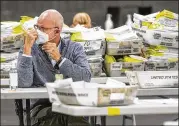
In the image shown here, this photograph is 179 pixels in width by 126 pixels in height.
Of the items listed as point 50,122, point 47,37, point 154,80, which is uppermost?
point 47,37

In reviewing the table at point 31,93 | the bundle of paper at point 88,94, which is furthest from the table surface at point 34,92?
the bundle of paper at point 88,94

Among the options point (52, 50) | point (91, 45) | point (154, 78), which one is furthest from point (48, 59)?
point (91, 45)

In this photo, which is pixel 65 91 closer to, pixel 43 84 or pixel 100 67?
pixel 43 84

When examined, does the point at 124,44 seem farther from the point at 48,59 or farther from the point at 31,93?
the point at 31,93

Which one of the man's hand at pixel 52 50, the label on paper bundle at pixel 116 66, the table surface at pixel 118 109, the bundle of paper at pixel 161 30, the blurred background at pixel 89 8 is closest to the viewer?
the table surface at pixel 118 109

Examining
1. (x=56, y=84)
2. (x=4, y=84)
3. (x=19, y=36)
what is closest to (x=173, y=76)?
(x=56, y=84)

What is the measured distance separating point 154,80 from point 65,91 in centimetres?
109

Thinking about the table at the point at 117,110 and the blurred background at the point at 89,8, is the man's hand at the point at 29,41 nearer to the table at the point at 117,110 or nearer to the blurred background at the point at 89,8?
the table at the point at 117,110

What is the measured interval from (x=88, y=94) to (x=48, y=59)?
128 cm

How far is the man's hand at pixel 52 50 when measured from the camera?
382 centimetres

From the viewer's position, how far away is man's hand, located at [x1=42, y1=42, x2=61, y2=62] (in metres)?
3.82

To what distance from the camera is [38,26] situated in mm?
3896

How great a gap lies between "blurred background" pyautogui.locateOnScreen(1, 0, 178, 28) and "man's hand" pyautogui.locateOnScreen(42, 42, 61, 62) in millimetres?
8656

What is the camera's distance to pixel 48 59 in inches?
158
